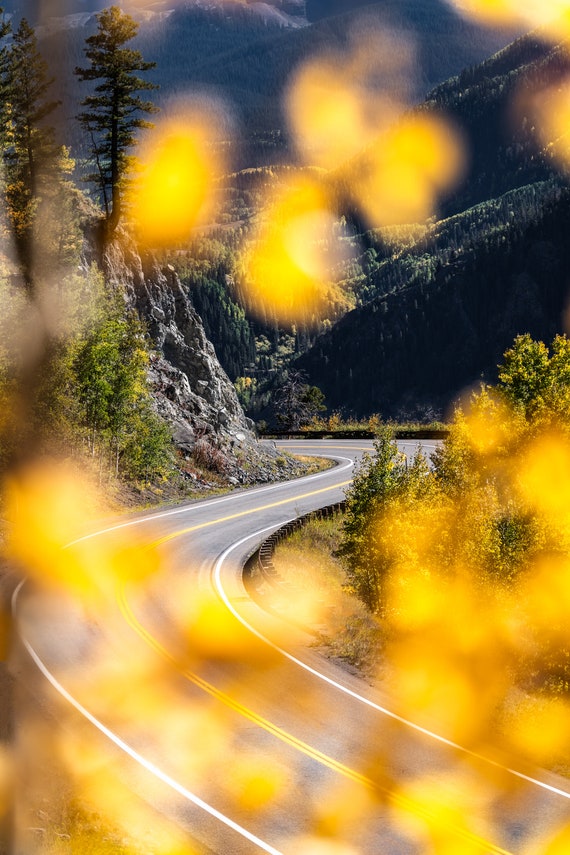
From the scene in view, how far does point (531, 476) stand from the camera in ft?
100

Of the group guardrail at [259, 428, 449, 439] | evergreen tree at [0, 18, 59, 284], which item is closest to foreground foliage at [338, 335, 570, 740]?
evergreen tree at [0, 18, 59, 284]

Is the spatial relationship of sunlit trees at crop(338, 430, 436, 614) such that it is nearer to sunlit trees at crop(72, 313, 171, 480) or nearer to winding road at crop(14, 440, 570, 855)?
winding road at crop(14, 440, 570, 855)

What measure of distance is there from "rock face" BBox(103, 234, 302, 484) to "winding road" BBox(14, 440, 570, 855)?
80.3ft

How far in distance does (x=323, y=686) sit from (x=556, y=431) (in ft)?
58.5

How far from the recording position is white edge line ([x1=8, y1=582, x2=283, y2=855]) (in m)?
12.0

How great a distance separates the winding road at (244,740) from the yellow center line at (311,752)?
0.11ft

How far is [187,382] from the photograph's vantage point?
51.0 metres

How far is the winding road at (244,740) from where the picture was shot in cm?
1238

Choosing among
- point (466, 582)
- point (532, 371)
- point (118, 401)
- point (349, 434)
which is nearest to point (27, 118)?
point (118, 401)

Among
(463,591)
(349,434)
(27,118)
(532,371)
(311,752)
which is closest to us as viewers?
(311,752)

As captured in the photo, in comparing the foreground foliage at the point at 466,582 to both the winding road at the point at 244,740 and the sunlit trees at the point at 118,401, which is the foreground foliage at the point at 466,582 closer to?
the winding road at the point at 244,740

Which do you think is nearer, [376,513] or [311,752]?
[311,752]

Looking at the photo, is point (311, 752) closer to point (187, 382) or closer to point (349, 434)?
point (187, 382)

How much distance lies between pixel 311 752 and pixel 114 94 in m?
41.8
